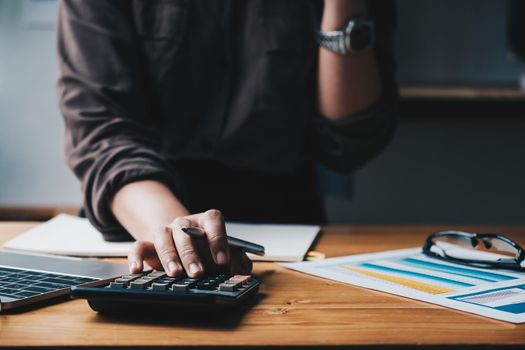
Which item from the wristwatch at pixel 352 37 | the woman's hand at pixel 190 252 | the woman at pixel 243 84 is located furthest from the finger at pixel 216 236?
the wristwatch at pixel 352 37

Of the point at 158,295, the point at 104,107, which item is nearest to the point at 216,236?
the point at 158,295

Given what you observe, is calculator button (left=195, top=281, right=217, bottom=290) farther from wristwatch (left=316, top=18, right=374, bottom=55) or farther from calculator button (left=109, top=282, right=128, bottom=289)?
wristwatch (left=316, top=18, right=374, bottom=55)

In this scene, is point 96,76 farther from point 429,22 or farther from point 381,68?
point 429,22

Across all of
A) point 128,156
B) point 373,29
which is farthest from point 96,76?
point 373,29

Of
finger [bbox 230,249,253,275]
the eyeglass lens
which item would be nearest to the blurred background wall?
the eyeglass lens

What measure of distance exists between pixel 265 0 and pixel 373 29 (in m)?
0.19

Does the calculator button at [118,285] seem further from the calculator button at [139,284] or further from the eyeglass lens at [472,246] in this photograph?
the eyeglass lens at [472,246]

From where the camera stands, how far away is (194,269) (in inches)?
20.4

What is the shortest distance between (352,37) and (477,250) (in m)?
0.38

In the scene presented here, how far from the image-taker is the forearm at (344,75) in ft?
3.27

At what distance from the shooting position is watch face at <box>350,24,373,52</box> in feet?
3.19

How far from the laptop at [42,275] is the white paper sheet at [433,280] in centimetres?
19

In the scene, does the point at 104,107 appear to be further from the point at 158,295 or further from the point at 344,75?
the point at 158,295

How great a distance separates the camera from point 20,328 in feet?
1.44
